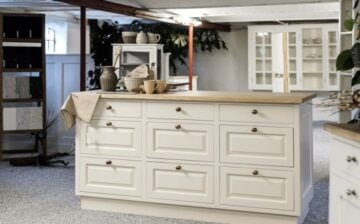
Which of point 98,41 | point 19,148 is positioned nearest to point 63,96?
point 19,148

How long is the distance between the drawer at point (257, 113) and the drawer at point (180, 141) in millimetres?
160

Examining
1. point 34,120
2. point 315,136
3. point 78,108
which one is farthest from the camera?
point 315,136

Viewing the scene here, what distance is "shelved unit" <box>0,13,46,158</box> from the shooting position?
561 centimetres

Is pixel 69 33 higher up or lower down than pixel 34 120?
higher up

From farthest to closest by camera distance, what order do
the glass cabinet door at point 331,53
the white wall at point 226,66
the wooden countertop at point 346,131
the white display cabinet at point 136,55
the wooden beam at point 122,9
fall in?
the white wall at point 226,66 < the glass cabinet door at point 331,53 < the white display cabinet at point 136,55 < the wooden beam at point 122,9 < the wooden countertop at point 346,131

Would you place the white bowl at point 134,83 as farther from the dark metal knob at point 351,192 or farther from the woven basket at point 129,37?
the woven basket at point 129,37

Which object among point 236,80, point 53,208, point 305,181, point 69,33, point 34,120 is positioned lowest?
point 53,208

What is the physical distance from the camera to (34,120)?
5.71 meters

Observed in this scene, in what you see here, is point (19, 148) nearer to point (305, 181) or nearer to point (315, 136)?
point (305, 181)

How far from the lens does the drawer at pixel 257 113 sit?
3119 mm

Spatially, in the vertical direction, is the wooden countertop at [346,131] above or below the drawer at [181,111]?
below

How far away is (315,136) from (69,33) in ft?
15.1

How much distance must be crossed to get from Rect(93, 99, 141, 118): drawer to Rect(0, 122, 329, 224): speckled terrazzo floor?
78 centimetres

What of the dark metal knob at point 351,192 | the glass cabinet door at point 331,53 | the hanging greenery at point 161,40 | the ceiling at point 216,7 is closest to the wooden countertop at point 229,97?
the dark metal knob at point 351,192
